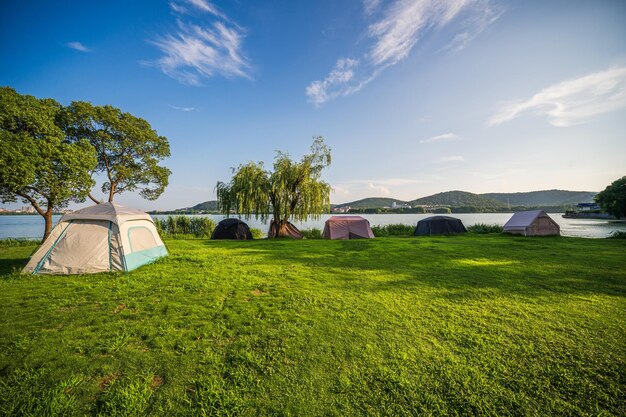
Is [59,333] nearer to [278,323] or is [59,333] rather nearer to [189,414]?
[189,414]

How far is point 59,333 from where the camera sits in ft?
11.8

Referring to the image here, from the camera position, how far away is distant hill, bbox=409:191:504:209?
111 meters

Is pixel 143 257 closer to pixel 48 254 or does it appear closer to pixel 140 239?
pixel 140 239

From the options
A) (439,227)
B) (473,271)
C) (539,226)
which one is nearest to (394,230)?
(439,227)

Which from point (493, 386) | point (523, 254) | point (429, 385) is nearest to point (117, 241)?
point (429, 385)

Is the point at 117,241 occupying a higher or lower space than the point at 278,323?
higher

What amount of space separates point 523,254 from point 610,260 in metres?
2.35

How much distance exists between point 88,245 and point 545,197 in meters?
173

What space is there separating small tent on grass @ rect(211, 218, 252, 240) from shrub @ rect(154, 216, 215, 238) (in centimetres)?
526

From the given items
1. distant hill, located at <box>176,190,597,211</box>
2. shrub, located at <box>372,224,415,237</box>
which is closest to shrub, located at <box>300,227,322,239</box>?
shrub, located at <box>372,224,415,237</box>

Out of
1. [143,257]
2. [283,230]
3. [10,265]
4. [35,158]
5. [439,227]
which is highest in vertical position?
[35,158]

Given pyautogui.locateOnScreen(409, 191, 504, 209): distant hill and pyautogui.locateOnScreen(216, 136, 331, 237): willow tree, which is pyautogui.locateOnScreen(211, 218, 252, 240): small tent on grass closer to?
pyautogui.locateOnScreen(216, 136, 331, 237): willow tree

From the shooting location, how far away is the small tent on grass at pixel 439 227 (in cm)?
1958

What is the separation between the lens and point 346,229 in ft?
56.0
